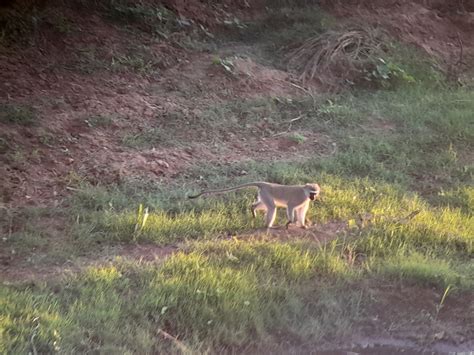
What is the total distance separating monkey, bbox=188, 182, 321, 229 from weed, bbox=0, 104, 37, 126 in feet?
9.24

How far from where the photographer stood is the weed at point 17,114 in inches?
309

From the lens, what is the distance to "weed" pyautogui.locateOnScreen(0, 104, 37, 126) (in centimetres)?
786

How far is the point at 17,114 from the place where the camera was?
7957 millimetres

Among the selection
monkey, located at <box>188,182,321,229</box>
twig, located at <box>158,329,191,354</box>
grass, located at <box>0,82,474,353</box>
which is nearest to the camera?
twig, located at <box>158,329,191,354</box>

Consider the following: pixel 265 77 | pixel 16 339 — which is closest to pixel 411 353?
pixel 16 339

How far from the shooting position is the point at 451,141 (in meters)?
9.16

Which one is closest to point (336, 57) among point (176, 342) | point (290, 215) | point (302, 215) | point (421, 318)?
point (302, 215)

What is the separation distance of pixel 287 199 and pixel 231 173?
4.45 feet

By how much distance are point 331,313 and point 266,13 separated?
8424mm

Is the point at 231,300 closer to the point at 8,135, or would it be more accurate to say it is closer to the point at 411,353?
the point at 411,353

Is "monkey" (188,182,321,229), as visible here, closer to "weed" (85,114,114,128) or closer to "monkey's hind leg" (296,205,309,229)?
"monkey's hind leg" (296,205,309,229)

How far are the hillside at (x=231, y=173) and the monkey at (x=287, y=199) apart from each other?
0.56 ft

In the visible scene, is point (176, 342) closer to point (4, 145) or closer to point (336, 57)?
point (4, 145)

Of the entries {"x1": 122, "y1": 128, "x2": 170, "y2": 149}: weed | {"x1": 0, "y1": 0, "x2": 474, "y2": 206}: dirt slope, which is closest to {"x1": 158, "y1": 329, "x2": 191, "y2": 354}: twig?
{"x1": 0, "y1": 0, "x2": 474, "y2": 206}: dirt slope
